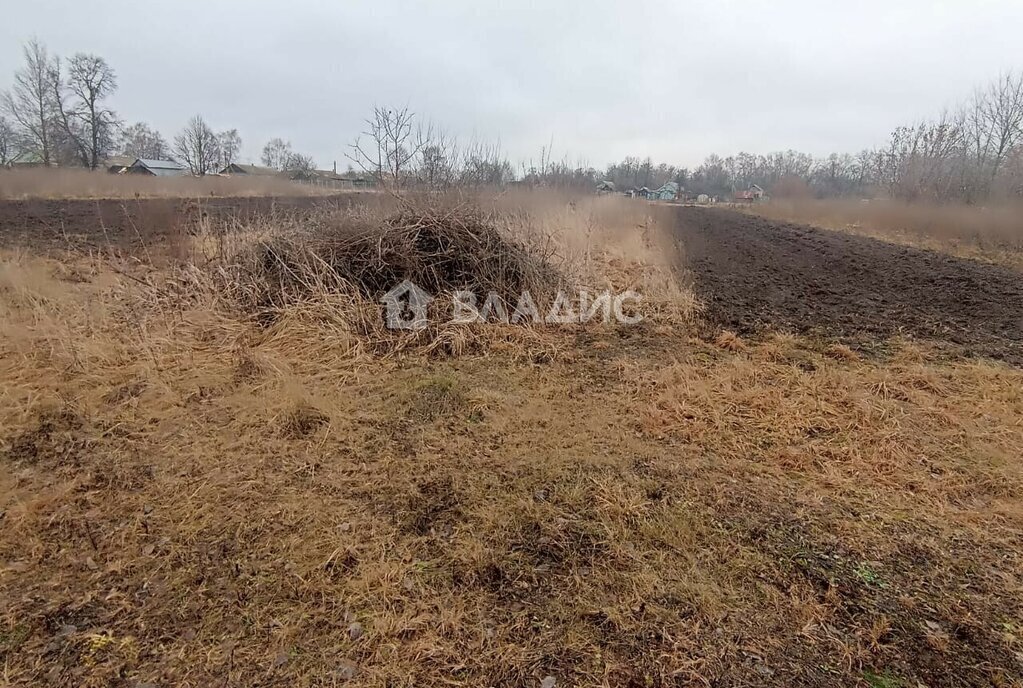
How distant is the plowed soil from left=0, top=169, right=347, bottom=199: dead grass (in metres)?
12.2

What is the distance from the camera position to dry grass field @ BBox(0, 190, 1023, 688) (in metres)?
1.63

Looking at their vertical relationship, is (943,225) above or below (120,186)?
below

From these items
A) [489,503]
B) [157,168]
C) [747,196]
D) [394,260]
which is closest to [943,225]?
[394,260]

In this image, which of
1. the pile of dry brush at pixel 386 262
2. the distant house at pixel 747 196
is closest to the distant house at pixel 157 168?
the pile of dry brush at pixel 386 262

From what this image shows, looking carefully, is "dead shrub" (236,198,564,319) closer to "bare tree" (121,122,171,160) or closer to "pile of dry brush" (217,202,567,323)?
"pile of dry brush" (217,202,567,323)

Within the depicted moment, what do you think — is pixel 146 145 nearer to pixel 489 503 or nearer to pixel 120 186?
pixel 120 186

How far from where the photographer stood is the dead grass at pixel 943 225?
1102 cm

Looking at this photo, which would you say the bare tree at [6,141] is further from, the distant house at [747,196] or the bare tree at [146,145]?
the distant house at [747,196]

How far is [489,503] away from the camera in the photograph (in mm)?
2361

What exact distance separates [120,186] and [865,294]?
80.5 feet

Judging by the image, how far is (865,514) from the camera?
2.33 meters

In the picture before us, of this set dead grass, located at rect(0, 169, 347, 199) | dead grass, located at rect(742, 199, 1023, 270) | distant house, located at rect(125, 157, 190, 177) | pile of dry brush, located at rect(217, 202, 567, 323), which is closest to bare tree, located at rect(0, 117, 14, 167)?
distant house, located at rect(125, 157, 190, 177)

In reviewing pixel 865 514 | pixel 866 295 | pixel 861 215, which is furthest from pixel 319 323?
pixel 861 215

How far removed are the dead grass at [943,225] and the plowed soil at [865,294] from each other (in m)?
1.95
